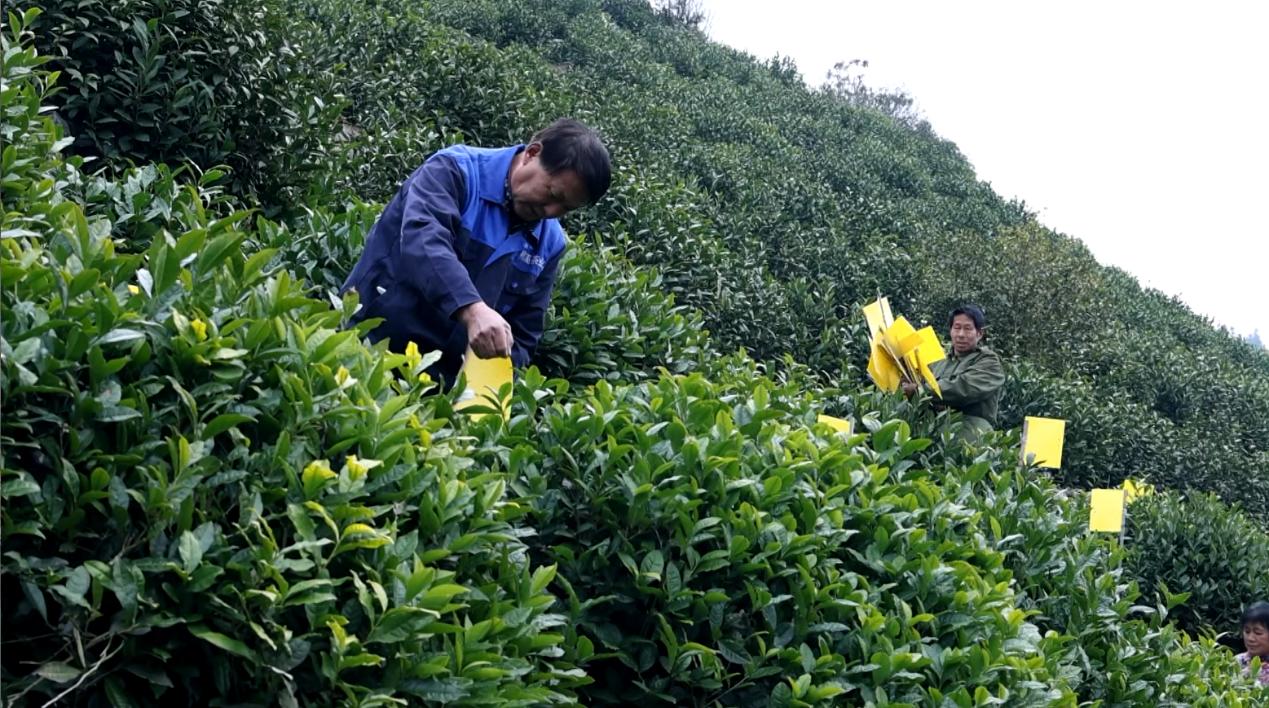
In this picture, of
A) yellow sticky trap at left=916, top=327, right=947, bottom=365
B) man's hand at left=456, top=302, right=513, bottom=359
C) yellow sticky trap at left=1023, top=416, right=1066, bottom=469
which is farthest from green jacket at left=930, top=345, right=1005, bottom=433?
man's hand at left=456, top=302, right=513, bottom=359

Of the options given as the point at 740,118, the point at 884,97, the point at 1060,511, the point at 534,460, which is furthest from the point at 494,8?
the point at 884,97

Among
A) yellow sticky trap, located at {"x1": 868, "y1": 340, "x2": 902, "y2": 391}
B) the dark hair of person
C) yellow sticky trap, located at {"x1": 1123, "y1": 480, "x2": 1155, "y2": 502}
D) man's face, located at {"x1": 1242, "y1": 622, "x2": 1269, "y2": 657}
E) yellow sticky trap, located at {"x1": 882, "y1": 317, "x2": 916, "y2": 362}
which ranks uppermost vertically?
yellow sticky trap, located at {"x1": 882, "y1": 317, "x2": 916, "y2": 362}

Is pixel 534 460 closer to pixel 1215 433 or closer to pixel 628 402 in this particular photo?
pixel 628 402

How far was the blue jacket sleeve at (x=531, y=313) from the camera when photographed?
3920mm

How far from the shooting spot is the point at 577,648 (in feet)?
8.63

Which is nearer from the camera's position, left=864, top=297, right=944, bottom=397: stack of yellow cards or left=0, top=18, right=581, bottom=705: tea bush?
left=0, top=18, right=581, bottom=705: tea bush

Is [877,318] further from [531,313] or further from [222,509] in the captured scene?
[222,509]

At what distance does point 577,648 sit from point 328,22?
817 centimetres

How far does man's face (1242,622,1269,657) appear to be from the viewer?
6.80 meters

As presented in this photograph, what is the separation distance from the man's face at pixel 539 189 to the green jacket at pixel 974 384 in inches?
151

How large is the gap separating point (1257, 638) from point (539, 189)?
17.7ft

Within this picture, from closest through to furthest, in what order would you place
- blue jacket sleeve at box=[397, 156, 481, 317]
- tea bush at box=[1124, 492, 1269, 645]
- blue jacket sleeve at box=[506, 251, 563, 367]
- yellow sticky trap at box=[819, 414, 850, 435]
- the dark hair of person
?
1. blue jacket sleeve at box=[397, 156, 481, 317]
2. blue jacket sleeve at box=[506, 251, 563, 367]
3. yellow sticky trap at box=[819, 414, 850, 435]
4. the dark hair of person
5. tea bush at box=[1124, 492, 1269, 645]

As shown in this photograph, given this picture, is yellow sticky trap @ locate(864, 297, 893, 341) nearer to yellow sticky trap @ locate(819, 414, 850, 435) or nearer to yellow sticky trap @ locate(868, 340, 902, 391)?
yellow sticky trap @ locate(868, 340, 902, 391)

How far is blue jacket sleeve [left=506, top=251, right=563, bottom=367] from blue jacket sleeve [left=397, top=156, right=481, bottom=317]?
38cm
